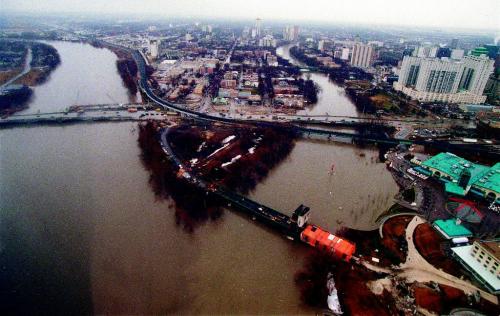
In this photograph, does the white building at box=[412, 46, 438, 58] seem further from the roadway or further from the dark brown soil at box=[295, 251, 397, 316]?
the dark brown soil at box=[295, 251, 397, 316]

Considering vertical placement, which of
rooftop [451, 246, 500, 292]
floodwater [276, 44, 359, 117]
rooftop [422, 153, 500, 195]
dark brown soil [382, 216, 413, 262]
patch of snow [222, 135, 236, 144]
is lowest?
floodwater [276, 44, 359, 117]

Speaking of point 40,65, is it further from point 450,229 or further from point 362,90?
point 450,229

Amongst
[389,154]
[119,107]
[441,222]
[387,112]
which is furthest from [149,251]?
[387,112]

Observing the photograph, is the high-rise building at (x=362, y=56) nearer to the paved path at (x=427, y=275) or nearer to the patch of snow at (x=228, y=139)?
the patch of snow at (x=228, y=139)

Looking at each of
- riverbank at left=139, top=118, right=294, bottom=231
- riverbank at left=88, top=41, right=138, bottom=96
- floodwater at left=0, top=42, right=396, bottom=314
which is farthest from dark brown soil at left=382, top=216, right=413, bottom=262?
riverbank at left=88, top=41, right=138, bottom=96

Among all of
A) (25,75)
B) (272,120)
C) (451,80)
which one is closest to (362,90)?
(451,80)

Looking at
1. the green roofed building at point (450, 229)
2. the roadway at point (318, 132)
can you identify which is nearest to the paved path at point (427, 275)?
the green roofed building at point (450, 229)

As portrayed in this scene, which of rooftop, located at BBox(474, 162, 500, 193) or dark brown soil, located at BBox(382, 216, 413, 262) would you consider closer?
dark brown soil, located at BBox(382, 216, 413, 262)
